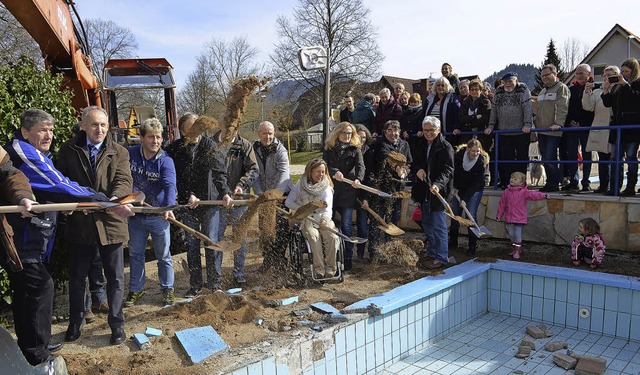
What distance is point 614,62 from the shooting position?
28.8m

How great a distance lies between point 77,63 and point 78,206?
12.6ft

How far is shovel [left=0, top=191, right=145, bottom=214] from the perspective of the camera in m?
2.75

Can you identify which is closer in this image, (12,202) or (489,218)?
(12,202)

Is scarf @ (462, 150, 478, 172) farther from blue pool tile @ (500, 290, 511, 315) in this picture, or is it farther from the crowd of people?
blue pool tile @ (500, 290, 511, 315)

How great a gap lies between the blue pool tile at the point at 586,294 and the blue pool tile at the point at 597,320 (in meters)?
0.09

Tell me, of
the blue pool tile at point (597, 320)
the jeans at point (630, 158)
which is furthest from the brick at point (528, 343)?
the jeans at point (630, 158)

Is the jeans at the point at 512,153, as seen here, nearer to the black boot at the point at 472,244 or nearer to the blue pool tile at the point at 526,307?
the black boot at the point at 472,244

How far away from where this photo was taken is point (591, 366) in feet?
12.1

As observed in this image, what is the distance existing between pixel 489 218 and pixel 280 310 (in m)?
3.66

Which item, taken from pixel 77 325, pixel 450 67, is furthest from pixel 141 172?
pixel 450 67

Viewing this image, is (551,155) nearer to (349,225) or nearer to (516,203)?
(516,203)

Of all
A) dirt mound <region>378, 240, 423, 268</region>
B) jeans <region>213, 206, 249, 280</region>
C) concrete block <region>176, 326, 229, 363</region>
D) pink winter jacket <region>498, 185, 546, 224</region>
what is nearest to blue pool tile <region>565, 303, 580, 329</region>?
pink winter jacket <region>498, 185, 546, 224</region>

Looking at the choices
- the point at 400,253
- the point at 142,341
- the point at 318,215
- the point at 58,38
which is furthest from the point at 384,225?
the point at 58,38

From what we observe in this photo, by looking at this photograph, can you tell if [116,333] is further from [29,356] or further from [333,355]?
[333,355]
